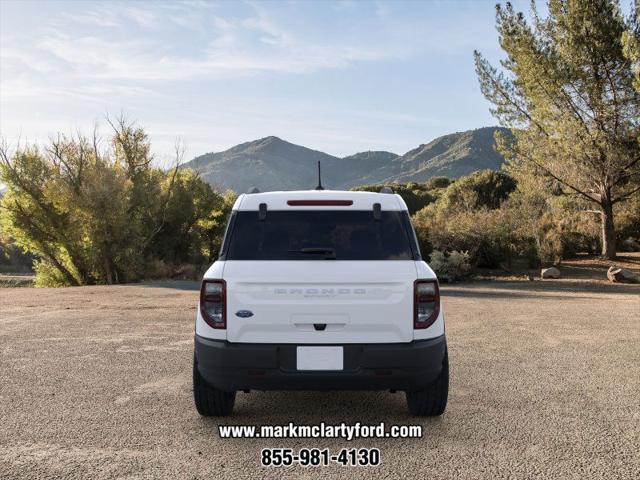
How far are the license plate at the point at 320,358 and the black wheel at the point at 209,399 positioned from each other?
3.16 feet

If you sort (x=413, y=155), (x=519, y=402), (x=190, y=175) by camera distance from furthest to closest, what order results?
(x=413, y=155) < (x=190, y=175) < (x=519, y=402)

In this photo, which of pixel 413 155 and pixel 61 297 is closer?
pixel 61 297

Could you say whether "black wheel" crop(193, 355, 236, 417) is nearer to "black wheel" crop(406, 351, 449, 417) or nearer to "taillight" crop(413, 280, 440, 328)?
"black wheel" crop(406, 351, 449, 417)

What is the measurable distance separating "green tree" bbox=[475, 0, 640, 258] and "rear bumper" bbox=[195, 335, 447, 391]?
69.6 ft

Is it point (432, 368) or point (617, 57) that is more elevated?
point (617, 57)

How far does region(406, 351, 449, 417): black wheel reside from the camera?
4.68 meters

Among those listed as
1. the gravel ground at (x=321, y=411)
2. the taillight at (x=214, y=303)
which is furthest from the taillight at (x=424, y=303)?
the taillight at (x=214, y=303)

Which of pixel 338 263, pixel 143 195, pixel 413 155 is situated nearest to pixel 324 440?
pixel 338 263

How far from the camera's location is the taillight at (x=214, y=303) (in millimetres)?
4145

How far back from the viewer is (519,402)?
212 inches

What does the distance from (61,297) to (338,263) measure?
14.9 m

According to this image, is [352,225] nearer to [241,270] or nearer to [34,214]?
[241,270]

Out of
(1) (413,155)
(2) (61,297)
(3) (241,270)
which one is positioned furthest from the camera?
(1) (413,155)

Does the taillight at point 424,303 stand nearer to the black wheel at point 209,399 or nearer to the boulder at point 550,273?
the black wheel at point 209,399
